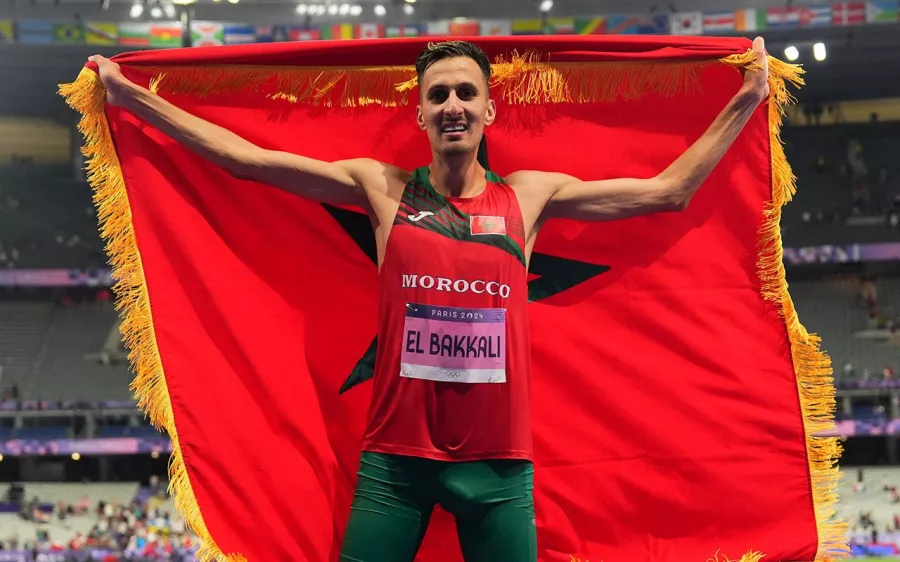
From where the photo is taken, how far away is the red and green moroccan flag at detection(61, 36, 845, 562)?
9.62 feet

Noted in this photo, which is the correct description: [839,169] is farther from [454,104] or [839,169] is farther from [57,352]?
[454,104]

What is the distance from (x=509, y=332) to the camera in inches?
99.3

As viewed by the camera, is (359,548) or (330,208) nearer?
(359,548)

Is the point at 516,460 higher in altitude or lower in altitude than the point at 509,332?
lower

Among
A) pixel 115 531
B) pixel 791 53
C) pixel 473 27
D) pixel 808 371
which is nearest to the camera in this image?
pixel 808 371

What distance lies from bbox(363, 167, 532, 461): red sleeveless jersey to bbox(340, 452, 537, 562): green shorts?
4 cm

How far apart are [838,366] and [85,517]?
13469 mm

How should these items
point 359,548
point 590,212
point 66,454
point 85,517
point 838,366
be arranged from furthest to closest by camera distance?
point 838,366 < point 66,454 < point 85,517 < point 590,212 < point 359,548

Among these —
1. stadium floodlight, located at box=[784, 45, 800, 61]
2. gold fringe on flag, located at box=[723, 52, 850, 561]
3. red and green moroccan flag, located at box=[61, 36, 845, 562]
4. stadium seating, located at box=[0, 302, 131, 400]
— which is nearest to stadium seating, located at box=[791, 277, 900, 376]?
stadium floodlight, located at box=[784, 45, 800, 61]

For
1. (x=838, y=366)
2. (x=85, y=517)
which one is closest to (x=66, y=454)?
(x=85, y=517)

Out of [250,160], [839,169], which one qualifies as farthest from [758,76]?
[839,169]

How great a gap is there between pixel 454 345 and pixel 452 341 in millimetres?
12

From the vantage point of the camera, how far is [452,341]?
2.47m

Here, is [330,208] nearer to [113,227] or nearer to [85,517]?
[113,227]
